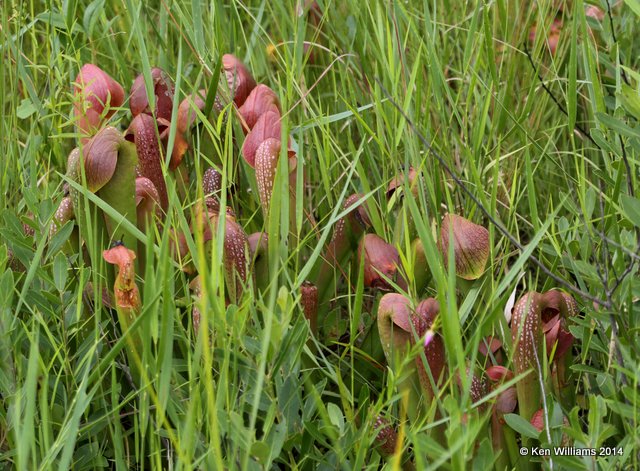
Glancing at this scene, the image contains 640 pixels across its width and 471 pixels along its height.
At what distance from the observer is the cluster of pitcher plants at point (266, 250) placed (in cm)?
105

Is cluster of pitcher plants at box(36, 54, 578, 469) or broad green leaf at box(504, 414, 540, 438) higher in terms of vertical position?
cluster of pitcher plants at box(36, 54, 578, 469)

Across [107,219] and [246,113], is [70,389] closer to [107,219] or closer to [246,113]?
[107,219]

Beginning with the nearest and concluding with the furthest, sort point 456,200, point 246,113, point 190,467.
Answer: point 190,467 → point 246,113 → point 456,200

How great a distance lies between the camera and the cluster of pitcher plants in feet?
3.43

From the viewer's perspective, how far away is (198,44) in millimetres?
1396

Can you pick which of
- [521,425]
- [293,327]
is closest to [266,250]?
[293,327]

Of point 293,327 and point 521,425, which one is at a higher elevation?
point 293,327

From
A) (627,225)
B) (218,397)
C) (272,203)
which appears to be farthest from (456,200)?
(218,397)

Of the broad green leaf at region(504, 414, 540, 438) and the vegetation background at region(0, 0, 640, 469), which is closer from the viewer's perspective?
the vegetation background at region(0, 0, 640, 469)

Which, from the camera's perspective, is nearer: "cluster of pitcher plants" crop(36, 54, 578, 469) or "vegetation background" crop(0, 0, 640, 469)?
"vegetation background" crop(0, 0, 640, 469)

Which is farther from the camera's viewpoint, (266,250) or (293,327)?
(266,250)

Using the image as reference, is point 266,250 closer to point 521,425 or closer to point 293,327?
point 293,327

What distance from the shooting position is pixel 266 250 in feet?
3.84

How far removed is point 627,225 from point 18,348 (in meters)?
0.82
